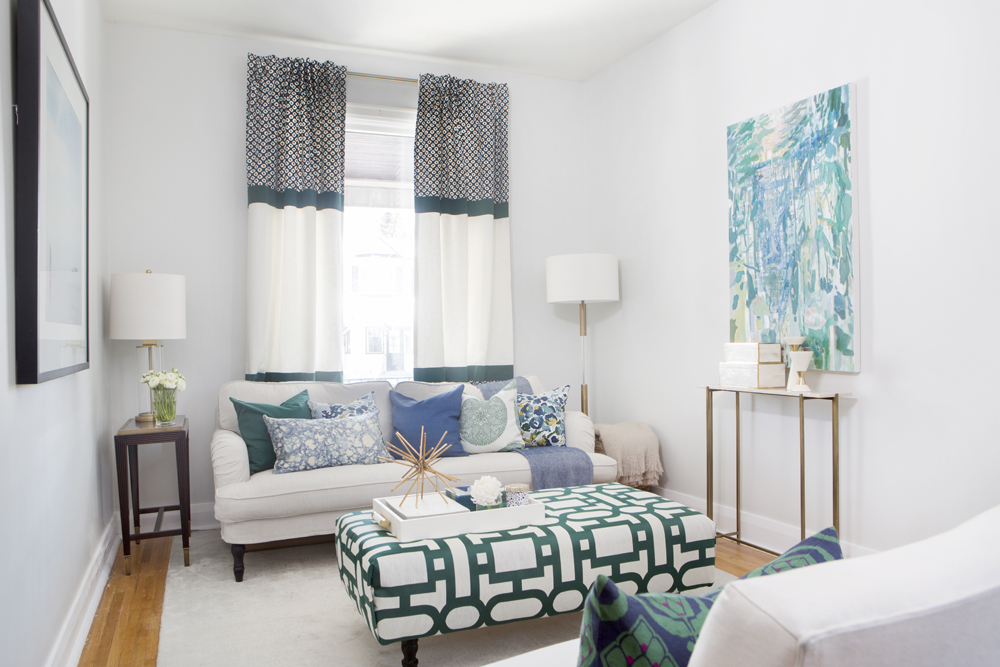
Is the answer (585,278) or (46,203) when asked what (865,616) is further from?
(585,278)

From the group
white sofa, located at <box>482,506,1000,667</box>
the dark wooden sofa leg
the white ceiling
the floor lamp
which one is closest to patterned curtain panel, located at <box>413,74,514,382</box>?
the white ceiling

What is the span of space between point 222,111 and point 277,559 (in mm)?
2603

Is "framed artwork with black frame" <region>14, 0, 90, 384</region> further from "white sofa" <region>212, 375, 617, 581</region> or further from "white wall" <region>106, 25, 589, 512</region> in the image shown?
"white wall" <region>106, 25, 589, 512</region>

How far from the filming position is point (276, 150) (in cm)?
402

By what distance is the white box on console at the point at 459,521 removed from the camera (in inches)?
88.9

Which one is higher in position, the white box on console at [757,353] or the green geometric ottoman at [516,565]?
the white box on console at [757,353]

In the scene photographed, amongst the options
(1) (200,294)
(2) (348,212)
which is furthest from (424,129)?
(1) (200,294)

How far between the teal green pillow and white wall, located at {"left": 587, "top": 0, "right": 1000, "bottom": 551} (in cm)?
220

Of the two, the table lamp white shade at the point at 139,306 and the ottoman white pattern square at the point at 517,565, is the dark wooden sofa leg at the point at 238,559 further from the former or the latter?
the table lamp white shade at the point at 139,306

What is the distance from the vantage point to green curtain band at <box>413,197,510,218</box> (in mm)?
4398

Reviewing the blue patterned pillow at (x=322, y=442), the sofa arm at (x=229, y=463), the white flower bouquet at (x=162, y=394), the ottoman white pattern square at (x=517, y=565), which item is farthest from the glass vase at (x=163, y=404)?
the ottoman white pattern square at (x=517, y=565)

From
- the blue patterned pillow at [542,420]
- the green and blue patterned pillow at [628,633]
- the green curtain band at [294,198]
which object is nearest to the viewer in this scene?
the green and blue patterned pillow at [628,633]

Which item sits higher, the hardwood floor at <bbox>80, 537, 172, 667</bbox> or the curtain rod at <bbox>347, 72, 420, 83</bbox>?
the curtain rod at <bbox>347, 72, 420, 83</bbox>

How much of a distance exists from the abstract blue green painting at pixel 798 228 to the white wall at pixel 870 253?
71 mm
